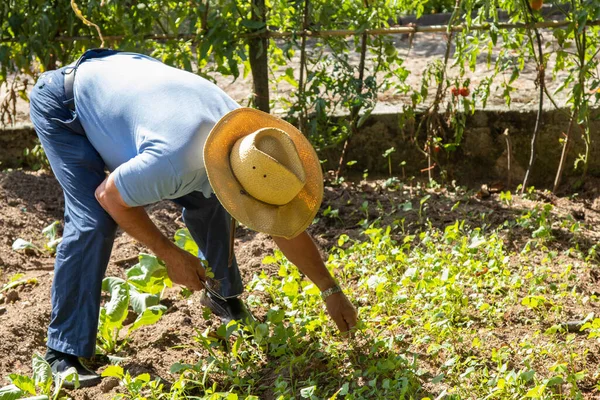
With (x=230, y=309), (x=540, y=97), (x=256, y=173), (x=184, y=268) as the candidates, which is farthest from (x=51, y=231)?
(x=540, y=97)

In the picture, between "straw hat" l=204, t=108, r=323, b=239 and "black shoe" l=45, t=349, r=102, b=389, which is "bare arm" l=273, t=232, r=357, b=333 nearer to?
"straw hat" l=204, t=108, r=323, b=239

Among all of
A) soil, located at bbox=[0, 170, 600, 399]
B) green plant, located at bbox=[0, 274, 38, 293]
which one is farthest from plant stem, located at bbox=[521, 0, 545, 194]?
green plant, located at bbox=[0, 274, 38, 293]

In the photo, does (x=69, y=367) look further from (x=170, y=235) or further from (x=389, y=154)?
(x=389, y=154)

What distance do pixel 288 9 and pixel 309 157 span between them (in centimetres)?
230

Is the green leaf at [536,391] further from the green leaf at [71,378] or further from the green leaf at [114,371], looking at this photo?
the green leaf at [71,378]

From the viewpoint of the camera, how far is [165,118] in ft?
9.34

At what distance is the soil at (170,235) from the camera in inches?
137

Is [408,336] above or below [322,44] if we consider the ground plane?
below

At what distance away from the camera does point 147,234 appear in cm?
294

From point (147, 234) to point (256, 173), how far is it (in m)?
0.45

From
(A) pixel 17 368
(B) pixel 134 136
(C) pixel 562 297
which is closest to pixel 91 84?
(B) pixel 134 136

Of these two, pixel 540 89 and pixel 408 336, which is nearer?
pixel 408 336

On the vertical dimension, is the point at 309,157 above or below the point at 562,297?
above

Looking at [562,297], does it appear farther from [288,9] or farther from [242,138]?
[288,9]
